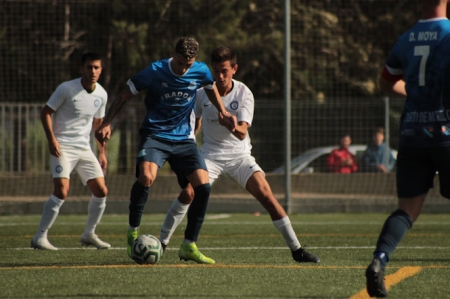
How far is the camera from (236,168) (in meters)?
8.58

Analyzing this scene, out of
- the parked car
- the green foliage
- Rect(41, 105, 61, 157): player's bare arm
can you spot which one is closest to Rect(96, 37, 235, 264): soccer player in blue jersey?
Rect(41, 105, 61, 157): player's bare arm

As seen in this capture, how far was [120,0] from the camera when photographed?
800 inches

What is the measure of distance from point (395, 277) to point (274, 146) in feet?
36.9

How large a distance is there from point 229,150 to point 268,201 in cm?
76

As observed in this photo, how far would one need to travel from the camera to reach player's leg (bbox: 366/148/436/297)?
5617mm

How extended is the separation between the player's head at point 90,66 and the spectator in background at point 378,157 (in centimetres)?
869

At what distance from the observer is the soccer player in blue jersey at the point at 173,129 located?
25.9 ft

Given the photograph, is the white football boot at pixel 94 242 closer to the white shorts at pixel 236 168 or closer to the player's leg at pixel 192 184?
the white shorts at pixel 236 168

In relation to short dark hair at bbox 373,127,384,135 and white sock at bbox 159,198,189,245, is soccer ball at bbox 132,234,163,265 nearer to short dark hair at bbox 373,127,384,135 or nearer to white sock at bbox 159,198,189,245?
white sock at bbox 159,198,189,245

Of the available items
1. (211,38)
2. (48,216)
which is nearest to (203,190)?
(48,216)

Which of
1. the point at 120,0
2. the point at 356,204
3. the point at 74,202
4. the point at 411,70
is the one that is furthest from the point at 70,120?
the point at 120,0

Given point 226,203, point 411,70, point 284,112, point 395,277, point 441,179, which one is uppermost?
point 411,70

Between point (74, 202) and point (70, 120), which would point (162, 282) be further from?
point (74, 202)

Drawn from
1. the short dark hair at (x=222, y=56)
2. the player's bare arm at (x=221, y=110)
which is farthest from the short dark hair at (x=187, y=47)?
the short dark hair at (x=222, y=56)
